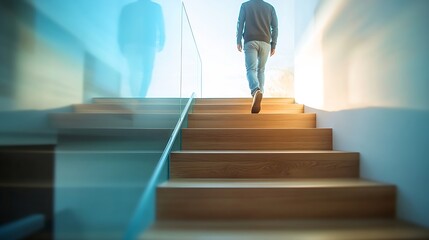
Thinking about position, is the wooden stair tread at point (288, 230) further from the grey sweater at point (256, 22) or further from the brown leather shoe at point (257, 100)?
the grey sweater at point (256, 22)

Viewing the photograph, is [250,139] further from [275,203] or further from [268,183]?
[275,203]

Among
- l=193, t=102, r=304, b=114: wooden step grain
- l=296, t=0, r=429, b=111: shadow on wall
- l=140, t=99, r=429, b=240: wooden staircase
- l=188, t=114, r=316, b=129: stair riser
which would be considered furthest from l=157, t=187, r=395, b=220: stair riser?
l=193, t=102, r=304, b=114: wooden step grain

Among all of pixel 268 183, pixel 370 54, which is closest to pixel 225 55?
pixel 370 54

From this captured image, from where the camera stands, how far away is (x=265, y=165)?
4.82 feet

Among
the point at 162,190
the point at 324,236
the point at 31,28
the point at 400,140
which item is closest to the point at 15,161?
the point at 31,28

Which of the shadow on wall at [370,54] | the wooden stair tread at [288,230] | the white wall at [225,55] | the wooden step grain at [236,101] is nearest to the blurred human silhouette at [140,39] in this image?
the wooden stair tread at [288,230]

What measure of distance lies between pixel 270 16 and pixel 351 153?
1.79 metres

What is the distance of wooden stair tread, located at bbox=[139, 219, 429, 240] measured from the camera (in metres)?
0.99

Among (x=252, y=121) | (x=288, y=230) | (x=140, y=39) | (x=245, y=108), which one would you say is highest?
(x=140, y=39)

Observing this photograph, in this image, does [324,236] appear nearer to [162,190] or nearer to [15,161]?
[162,190]

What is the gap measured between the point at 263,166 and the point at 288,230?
1.50 feet

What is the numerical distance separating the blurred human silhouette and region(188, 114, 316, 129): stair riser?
80 cm

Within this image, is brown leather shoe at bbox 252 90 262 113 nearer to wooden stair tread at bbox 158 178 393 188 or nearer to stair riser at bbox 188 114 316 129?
stair riser at bbox 188 114 316 129

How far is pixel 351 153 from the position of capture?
4.87 ft
